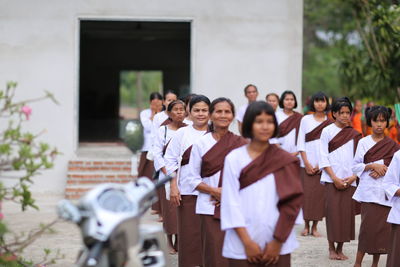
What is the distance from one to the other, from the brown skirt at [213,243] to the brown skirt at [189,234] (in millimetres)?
711

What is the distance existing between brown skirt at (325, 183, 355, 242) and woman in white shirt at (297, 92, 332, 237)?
156 centimetres

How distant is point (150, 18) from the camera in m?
13.3

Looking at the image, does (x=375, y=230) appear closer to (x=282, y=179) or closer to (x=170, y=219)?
(x=170, y=219)

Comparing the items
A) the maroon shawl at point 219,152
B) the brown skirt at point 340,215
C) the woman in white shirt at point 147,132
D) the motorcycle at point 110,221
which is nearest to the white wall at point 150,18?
the woman in white shirt at point 147,132

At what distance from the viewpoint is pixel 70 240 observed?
30.7 ft

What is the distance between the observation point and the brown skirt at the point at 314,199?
1023 cm

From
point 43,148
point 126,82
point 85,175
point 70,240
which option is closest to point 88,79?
point 85,175

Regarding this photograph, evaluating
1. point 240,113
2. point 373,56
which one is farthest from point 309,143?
point 373,56

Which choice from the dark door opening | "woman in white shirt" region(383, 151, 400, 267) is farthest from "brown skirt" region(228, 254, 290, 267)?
the dark door opening

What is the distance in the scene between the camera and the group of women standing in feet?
15.4

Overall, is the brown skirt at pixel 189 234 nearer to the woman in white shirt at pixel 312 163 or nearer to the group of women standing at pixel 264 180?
the group of women standing at pixel 264 180

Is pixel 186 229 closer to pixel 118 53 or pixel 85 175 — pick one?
pixel 85 175

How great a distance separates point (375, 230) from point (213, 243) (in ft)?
6.81

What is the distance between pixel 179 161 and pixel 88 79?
18588 millimetres
